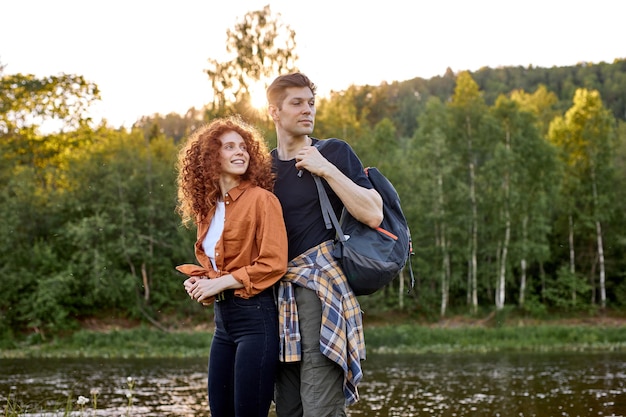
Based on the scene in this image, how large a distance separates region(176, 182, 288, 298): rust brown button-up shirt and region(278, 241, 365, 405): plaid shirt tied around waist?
13 centimetres

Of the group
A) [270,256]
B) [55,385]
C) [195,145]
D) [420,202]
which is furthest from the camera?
[420,202]

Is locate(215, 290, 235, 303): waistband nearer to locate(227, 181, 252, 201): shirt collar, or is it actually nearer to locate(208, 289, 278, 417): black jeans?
locate(208, 289, 278, 417): black jeans

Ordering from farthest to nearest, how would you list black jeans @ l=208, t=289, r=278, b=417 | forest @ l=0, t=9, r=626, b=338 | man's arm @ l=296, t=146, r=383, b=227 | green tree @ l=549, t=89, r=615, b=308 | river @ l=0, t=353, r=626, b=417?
green tree @ l=549, t=89, r=615, b=308, forest @ l=0, t=9, r=626, b=338, river @ l=0, t=353, r=626, b=417, man's arm @ l=296, t=146, r=383, b=227, black jeans @ l=208, t=289, r=278, b=417

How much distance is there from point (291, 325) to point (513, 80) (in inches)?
3924

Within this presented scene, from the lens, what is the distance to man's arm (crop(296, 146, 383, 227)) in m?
3.92

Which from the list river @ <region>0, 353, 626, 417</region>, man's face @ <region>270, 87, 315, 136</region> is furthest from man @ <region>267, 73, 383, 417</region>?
river @ <region>0, 353, 626, 417</region>

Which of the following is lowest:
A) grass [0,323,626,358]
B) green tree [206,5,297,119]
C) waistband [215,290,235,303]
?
grass [0,323,626,358]

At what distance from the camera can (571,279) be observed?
35438mm

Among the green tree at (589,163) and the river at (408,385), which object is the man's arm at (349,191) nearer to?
the river at (408,385)

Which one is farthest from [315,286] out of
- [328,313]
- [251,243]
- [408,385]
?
[408,385]

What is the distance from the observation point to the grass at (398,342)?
25.5m

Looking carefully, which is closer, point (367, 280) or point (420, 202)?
point (367, 280)

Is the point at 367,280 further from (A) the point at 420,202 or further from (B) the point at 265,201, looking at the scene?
(A) the point at 420,202

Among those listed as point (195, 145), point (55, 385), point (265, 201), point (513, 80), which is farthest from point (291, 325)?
point (513, 80)
